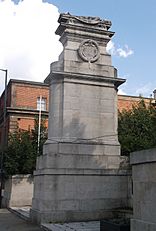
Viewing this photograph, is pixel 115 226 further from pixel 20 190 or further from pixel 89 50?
pixel 20 190

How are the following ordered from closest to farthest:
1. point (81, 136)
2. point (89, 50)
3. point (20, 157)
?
point (81, 136) < point (89, 50) < point (20, 157)

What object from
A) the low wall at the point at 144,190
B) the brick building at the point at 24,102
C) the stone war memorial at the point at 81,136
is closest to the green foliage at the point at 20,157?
the stone war memorial at the point at 81,136

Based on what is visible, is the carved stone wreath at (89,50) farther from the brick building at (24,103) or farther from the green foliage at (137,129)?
the brick building at (24,103)

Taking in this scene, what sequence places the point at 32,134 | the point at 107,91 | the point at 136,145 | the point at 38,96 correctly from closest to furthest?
1. the point at 107,91
2. the point at 136,145
3. the point at 32,134
4. the point at 38,96

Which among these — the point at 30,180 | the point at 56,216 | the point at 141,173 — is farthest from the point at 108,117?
the point at 30,180

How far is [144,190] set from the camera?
8352 millimetres

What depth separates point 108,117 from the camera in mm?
14875

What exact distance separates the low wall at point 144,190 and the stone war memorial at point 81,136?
506cm

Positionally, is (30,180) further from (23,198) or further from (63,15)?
(63,15)

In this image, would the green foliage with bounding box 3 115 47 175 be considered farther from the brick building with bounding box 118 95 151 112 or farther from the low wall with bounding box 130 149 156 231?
the brick building with bounding box 118 95 151 112

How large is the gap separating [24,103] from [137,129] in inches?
773

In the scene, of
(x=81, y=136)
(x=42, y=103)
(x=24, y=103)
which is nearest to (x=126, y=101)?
(x=42, y=103)

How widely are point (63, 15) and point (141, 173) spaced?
9.21m

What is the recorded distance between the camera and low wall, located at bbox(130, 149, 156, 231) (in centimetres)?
797
